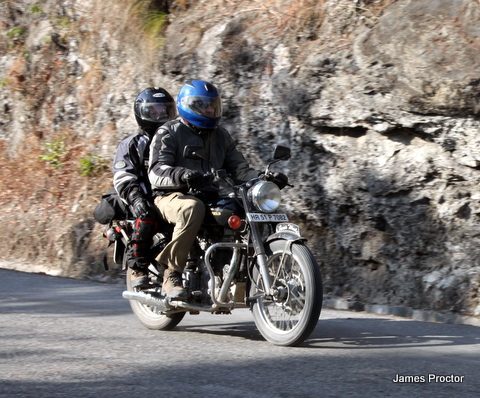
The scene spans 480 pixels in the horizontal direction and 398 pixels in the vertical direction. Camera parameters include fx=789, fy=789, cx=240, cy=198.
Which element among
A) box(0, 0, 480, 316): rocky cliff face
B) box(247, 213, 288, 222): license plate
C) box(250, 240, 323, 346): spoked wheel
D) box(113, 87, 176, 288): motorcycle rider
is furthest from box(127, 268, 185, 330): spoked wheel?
box(0, 0, 480, 316): rocky cliff face

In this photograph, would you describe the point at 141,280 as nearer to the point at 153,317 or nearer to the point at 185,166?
the point at 153,317

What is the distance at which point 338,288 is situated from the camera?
8570 millimetres

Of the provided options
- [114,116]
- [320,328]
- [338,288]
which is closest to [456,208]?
[338,288]

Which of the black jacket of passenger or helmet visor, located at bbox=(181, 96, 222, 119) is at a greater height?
helmet visor, located at bbox=(181, 96, 222, 119)

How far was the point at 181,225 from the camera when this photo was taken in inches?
238

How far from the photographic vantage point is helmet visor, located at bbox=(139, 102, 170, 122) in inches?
286

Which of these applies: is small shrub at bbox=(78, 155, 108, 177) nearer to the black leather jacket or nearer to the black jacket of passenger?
the black jacket of passenger

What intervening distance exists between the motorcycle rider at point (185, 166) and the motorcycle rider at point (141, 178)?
0.57ft

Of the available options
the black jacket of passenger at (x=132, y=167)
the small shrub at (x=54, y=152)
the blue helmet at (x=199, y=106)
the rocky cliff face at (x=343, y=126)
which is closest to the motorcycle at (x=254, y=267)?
the blue helmet at (x=199, y=106)

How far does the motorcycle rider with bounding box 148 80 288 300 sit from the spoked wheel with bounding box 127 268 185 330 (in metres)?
0.47

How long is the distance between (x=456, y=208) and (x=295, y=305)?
302 cm
